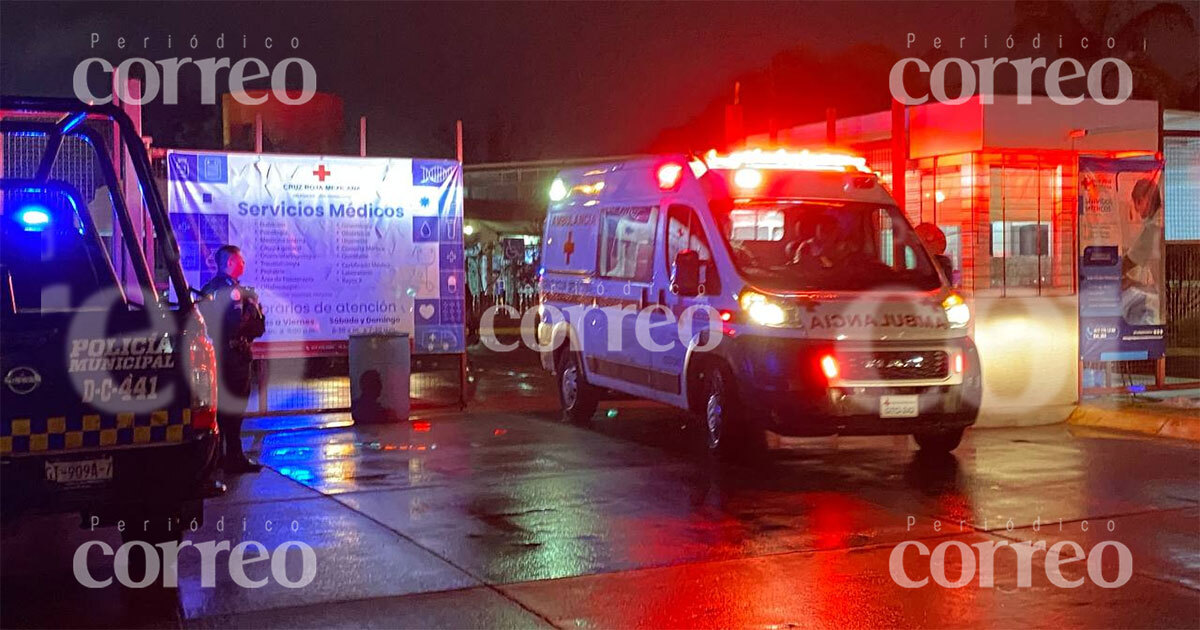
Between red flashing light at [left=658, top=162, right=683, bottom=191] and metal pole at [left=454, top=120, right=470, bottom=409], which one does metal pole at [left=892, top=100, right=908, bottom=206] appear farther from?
metal pole at [left=454, top=120, right=470, bottom=409]

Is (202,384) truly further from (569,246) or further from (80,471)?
(569,246)

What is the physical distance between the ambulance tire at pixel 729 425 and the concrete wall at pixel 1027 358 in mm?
3645

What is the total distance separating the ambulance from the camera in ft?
33.4

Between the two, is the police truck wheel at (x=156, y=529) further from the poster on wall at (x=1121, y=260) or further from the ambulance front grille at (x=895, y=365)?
the poster on wall at (x=1121, y=260)

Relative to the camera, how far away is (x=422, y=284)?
13.7 m

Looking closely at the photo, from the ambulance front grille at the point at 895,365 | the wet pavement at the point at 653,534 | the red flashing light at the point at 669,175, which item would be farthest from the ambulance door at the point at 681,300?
the ambulance front grille at the point at 895,365

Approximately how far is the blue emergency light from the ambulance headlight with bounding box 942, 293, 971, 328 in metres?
6.79

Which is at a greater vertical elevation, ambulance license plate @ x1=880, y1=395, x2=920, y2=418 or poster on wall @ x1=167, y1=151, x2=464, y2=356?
poster on wall @ x1=167, y1=151, x2=464, y2=356

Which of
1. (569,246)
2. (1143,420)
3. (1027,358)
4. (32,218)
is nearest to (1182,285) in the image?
(1027,358)

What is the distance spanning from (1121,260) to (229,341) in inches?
357

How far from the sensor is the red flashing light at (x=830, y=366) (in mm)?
10125

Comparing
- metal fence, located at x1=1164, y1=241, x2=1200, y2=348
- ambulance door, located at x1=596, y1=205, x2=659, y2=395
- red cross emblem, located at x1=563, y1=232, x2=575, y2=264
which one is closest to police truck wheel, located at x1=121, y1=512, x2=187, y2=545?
ambulance door, located at x1=596, y1=205, x2=659, y2=395

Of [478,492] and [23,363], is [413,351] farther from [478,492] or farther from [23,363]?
[23,363]

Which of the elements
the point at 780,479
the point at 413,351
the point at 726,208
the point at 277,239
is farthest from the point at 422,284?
the point at 780,479
